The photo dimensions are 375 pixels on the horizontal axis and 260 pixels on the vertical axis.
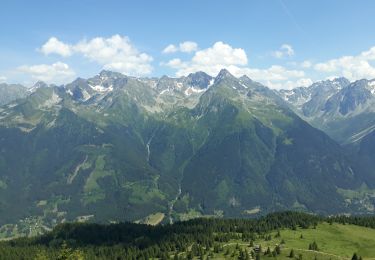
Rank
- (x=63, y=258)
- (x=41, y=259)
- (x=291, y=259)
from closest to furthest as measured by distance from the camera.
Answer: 1. (x=63, y=258)
2. (x=41, y=259)
3. (x=291, y=259)

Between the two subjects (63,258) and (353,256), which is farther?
(353,256)

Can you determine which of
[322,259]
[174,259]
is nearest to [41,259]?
[174,259]

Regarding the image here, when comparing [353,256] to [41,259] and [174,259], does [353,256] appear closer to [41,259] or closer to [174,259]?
[174,259]

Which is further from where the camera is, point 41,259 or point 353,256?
point 353,256

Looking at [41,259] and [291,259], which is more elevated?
[41,259]

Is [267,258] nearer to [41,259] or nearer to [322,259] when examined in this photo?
[322,259]

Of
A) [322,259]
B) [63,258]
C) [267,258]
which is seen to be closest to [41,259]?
[63,258]

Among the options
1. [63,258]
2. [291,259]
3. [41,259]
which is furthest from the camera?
[291,259]

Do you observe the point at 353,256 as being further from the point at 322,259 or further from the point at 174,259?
the point at 174,259

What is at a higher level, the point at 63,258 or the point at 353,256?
the point at 63,258
